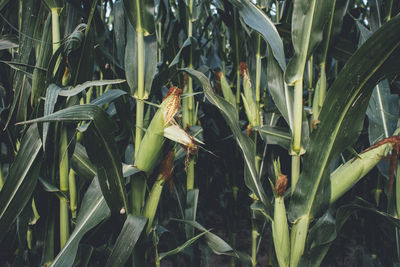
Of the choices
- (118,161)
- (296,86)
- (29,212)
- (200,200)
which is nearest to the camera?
(118,161)

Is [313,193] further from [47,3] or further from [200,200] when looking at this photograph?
[200,200]

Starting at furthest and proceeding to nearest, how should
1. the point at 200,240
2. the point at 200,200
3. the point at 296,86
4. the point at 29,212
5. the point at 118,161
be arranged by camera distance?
the point at 200,200, the point at 200,240, the point at 29,212, the point at 296,86, the point at 118,161

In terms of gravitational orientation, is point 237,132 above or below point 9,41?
below

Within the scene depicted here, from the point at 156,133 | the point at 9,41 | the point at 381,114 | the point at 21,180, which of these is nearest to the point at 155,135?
the point at 156,133

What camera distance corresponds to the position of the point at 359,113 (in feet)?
3.42

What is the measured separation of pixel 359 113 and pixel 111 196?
855mm

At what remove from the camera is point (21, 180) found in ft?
3.58

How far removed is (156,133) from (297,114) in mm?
486

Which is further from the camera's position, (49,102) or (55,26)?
(55,26)

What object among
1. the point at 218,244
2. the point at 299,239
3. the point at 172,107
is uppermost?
the point at 172,107

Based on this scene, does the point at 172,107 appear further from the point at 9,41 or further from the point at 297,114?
the point at 9,41

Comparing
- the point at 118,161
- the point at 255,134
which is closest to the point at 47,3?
the point at 118,161

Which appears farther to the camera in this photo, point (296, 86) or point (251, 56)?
point (251, 56)

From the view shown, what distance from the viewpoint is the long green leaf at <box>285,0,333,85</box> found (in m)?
1.07
